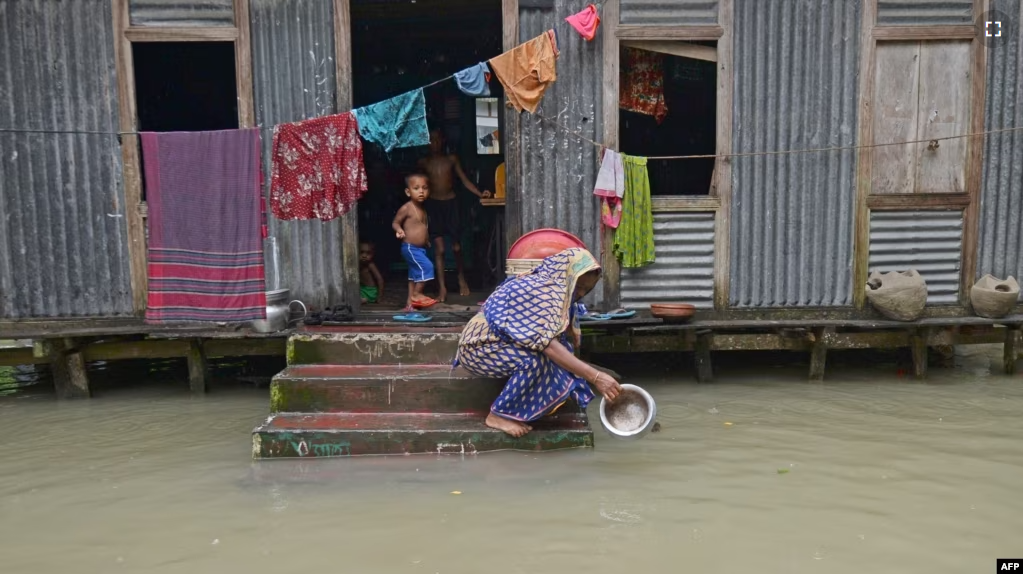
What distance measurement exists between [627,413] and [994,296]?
13.4 feet

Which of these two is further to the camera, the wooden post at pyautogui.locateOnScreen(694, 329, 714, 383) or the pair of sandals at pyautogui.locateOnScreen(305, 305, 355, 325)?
the wooden post at pyautogui.locateOnScreen(694, 329, 714, 383)

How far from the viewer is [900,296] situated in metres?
6.75

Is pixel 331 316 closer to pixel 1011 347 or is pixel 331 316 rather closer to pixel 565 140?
pixel 565 140

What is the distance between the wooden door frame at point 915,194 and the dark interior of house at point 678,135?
3.48m

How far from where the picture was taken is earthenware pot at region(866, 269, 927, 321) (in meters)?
6.74

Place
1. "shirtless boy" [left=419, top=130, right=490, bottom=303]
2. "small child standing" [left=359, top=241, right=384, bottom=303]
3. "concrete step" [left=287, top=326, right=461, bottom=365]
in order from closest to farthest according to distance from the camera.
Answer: "concrete step" [left=287, top=326, right=461, bottom=365], "small child standing" [left=359, top=241, right=384, bottom=303], "shirtless boy" [left=419, top=130, right=490, bottom=303]

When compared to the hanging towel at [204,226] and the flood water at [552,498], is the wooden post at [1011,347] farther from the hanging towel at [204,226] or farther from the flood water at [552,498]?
the hanging towel at [204,226]

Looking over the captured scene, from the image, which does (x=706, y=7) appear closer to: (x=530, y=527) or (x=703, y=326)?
(x=703, y=326)

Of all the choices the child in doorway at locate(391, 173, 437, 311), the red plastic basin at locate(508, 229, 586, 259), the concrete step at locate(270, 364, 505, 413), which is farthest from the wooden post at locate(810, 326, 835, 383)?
the child in doorway at locate(391, 173, 437, 311)

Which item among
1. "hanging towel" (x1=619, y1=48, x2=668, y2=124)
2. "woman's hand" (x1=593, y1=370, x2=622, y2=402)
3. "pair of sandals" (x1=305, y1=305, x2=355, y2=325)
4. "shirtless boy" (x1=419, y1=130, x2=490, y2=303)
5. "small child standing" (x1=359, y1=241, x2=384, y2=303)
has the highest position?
"hanging towel" (x1=619, y1=48, x2=668, y2=124)

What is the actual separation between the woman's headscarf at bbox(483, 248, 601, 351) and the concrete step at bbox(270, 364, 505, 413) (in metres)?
0.69

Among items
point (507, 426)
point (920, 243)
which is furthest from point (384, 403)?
point (920, 243)

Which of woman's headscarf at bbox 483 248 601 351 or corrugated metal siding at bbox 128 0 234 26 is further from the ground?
corrugated metal siding at bbox 128 0 234 26
